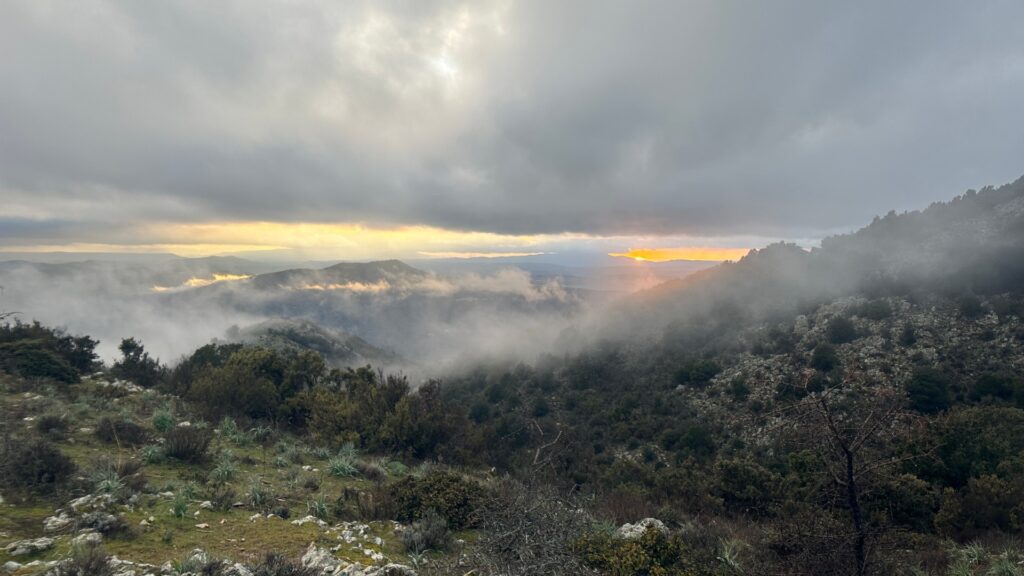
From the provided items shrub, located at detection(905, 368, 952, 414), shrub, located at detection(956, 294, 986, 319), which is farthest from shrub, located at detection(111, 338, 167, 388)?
shrub, located at detection(956, 294, 986, 319)

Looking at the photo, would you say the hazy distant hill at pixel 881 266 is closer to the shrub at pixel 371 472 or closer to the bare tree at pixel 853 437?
the bare tree at pixel 853 437

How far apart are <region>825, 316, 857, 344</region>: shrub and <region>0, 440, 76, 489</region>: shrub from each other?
49.1m

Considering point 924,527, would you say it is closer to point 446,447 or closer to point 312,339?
point 446,447

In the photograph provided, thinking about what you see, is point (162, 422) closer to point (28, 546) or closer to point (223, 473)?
point (223, 473)

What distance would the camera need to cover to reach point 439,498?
8727mm

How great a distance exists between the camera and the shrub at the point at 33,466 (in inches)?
300

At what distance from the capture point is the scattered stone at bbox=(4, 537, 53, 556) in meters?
5.74

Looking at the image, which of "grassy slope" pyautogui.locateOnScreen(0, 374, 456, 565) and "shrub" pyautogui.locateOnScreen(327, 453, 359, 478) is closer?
"grassy slope" pyautogui.locateOnScreen(0, 374, 456, 565)

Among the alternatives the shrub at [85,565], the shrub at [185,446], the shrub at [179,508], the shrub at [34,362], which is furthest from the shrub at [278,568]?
the shrub at [34,362]

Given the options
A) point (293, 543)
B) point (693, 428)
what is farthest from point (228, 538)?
point (693, 428)

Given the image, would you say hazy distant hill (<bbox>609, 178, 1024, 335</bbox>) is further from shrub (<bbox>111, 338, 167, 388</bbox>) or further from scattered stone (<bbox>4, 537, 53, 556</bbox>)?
scattered stone (<bbox>4, 537, 53, 556</bbox>)

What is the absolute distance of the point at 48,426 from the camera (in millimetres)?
10391

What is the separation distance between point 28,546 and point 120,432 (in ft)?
19.9

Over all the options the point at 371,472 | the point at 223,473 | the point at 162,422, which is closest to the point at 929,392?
the point at 371,472
